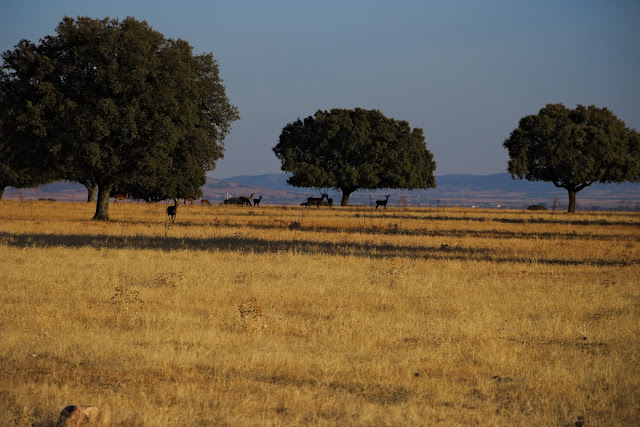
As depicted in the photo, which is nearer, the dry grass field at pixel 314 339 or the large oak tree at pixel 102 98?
the dry grass field at pixel 314 339

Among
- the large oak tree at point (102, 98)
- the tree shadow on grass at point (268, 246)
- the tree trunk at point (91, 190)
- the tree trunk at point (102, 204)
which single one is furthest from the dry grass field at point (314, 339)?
the tree trunk at point (91, 190)

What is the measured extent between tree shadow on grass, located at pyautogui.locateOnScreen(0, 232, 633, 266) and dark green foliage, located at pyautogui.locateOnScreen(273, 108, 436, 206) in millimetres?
57531

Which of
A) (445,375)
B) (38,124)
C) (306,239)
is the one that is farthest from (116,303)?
(38,124)

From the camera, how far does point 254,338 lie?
38.4 ft

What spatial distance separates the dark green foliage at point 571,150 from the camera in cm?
7694

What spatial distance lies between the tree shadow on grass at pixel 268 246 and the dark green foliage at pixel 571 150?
51.4 m

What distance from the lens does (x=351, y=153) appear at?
295 feet

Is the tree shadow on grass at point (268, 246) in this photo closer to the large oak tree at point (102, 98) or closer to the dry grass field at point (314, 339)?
the dry grass field at point (314, 339)

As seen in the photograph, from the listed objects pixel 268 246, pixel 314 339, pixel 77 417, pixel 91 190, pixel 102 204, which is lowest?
pixel 314 339

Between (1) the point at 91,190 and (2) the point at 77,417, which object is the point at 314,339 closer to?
(2) the point at 77,417

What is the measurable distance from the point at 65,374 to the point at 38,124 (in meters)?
32.7

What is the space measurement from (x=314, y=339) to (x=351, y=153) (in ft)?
259

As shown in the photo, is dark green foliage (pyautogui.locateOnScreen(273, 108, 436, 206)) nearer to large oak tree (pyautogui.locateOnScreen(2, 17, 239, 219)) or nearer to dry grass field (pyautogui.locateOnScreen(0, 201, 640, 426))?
large oak tree (pyautogui.locateOnScreen(2, 17, 239, 219))

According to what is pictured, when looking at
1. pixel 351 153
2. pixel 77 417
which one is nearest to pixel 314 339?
pixel 77 417
